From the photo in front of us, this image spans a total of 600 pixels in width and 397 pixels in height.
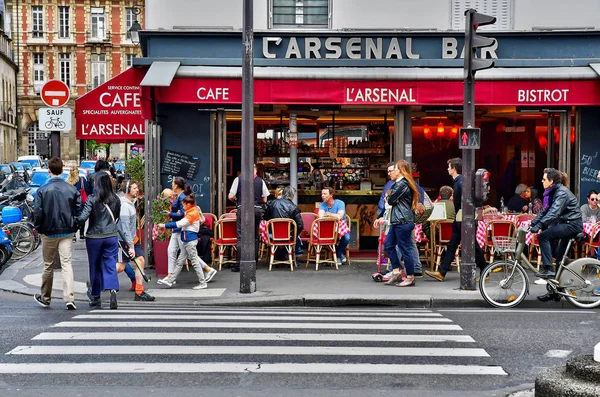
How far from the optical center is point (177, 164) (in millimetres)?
15727

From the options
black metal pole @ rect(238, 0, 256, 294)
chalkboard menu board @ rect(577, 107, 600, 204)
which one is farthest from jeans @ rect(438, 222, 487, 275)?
chalkboard menu board @ rect(577, 107, 600, 204)

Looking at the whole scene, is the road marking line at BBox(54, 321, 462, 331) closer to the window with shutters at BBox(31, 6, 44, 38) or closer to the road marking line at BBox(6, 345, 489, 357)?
the road marking line at BBox(6, 345, 489, 357)

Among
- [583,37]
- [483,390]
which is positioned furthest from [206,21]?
[483,390]

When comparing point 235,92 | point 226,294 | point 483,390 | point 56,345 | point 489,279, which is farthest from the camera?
point 235,92

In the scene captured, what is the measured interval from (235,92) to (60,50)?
67.0m

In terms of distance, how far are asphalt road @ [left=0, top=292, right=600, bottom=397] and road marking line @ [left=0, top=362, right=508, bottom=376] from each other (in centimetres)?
1

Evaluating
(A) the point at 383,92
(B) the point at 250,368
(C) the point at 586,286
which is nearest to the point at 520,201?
(A) the point at 383,92

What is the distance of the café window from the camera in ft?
53.1

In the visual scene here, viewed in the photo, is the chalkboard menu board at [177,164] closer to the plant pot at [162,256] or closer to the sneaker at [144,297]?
the plant pot at [162,256]

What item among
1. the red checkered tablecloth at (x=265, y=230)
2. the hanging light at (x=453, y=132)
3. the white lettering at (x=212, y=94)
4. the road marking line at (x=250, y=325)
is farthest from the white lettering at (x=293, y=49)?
the road marking line at (x=250, y=325)

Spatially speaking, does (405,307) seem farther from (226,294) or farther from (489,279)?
(226,294)

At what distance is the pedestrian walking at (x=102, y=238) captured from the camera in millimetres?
10742

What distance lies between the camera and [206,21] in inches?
626

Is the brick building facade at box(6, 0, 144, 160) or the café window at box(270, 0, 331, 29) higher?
the brick building facade at box(6, 0, 144, 160)
